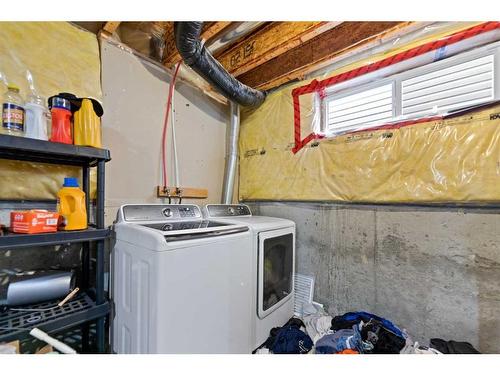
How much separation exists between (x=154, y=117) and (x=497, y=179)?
245cm

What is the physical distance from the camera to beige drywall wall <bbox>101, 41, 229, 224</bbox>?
5.71 feet

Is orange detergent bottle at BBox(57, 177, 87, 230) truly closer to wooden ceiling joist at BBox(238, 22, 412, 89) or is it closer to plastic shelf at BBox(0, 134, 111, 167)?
plastic shelf at BBox(0, 134, 111, 167)

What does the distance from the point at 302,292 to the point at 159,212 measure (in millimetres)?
1468

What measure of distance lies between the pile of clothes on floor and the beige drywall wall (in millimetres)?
1424

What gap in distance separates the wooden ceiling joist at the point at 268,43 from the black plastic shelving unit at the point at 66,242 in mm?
1470

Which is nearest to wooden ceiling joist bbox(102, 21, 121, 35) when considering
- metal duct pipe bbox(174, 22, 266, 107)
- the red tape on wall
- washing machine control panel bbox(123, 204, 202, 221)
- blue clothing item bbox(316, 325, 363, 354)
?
metal duct pipe bbox(174, 22, 266, 107)

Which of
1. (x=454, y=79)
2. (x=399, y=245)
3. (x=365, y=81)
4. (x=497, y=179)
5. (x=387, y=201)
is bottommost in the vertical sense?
(x=399, y=245)

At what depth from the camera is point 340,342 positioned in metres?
1.46

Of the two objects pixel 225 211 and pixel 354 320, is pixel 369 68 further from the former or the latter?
pixel 354 320

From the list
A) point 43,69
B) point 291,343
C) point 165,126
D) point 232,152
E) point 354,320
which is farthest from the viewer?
point 232,152

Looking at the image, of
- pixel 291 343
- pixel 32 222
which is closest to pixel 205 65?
pixel 32 222
